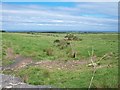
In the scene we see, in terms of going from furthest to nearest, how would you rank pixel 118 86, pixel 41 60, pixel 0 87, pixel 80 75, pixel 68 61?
1. pixel 41 60
2. pixel 68 61
3. pixel 80 75
4. pixel 0 87
5. pixel 118 86

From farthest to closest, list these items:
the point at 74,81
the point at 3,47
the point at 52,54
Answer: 1. the point at 3,47
2. the point at 52,54
3. the point at 74,81

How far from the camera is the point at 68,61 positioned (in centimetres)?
1923

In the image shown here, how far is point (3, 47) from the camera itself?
28047 mm

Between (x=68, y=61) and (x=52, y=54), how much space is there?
156 inches

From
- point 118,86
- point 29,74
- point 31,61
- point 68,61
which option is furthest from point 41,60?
point 118,86

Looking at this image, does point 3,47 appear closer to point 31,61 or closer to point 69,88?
point 31,61

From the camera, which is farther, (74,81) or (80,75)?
(80,75)

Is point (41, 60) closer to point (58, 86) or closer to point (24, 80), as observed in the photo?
point (24, 80)

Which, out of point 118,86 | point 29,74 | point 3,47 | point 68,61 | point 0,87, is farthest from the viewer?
point 3,47

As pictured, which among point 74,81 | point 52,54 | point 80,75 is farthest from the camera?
point 52,54

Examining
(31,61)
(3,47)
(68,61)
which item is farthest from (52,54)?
(3,47)

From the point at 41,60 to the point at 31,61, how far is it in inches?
33.0

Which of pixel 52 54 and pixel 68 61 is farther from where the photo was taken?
pixel 52 54

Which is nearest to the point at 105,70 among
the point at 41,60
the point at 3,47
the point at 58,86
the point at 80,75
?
the point at 80,75
